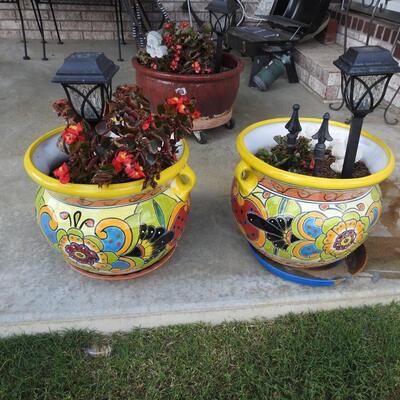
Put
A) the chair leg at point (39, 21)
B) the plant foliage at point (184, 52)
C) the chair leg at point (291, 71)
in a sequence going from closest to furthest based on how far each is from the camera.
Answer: the plant foliage at point (184, 52), the chair leg at point (291, 71), the chair leg at point (39, 21)

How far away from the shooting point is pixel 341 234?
136cm

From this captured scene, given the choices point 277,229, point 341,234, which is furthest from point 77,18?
point 341,234

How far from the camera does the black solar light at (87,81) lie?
114 centimetres

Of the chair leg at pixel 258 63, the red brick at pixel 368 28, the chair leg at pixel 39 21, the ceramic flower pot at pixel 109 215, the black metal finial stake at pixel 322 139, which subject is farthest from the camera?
the chair leg at pixel 39 21

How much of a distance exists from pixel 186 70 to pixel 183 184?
1.16m

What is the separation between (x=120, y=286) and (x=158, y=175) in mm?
513

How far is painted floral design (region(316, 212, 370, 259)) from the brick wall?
3.68m

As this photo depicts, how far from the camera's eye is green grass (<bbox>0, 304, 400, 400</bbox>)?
125 cm

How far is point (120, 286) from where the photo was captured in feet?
4.93

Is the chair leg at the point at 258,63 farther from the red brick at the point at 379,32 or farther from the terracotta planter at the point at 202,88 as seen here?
the terracotta planter at the point at 202,88

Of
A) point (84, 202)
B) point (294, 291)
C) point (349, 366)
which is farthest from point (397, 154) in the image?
point (84, 202)

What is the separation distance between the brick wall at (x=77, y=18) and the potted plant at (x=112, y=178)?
11.2 feet

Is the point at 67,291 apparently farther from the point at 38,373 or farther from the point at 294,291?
the point at 294,291

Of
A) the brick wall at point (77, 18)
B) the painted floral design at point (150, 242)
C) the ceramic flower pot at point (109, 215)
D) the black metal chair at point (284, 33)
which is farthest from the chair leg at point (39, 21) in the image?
the painted floral design at point (150, 242)
